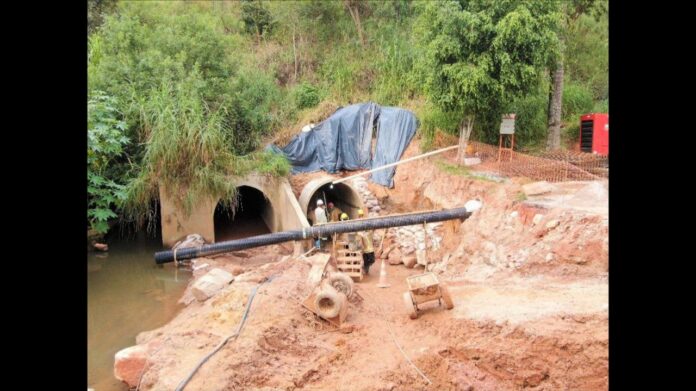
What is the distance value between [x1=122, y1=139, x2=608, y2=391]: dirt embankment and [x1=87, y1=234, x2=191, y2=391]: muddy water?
0.66 m

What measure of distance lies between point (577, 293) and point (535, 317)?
1326mm

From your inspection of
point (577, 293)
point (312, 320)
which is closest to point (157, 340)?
point (312, 320)

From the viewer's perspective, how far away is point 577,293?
317 inches

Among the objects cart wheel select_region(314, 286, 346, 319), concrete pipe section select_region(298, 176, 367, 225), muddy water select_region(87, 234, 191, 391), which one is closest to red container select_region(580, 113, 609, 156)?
concrete pipe section select_region(298, 176, 367, 225)

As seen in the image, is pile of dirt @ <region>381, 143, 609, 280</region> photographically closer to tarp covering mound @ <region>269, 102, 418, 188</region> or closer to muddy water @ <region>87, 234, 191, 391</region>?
tarp covering mound @ <region>269, 102, 418, 188</region>

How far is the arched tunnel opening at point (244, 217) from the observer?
52.1 feet

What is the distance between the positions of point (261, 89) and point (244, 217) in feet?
16.7

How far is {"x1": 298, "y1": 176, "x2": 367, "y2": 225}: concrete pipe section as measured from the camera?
48.3ft

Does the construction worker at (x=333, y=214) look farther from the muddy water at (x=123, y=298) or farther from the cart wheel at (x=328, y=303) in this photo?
the cart wheel at (x=328, y=303)

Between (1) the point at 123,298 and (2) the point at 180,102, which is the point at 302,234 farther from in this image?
(2) the point at 180,102

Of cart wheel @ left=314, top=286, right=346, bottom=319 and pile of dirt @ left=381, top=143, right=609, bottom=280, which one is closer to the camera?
cart wheel @ left=314, top=286, right=346, bottom=319

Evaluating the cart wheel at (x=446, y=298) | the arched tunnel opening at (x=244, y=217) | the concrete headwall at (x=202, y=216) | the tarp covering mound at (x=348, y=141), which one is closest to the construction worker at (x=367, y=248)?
the concrete headwall at (x=202, y=216)

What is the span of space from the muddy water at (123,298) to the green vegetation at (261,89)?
116 cm
